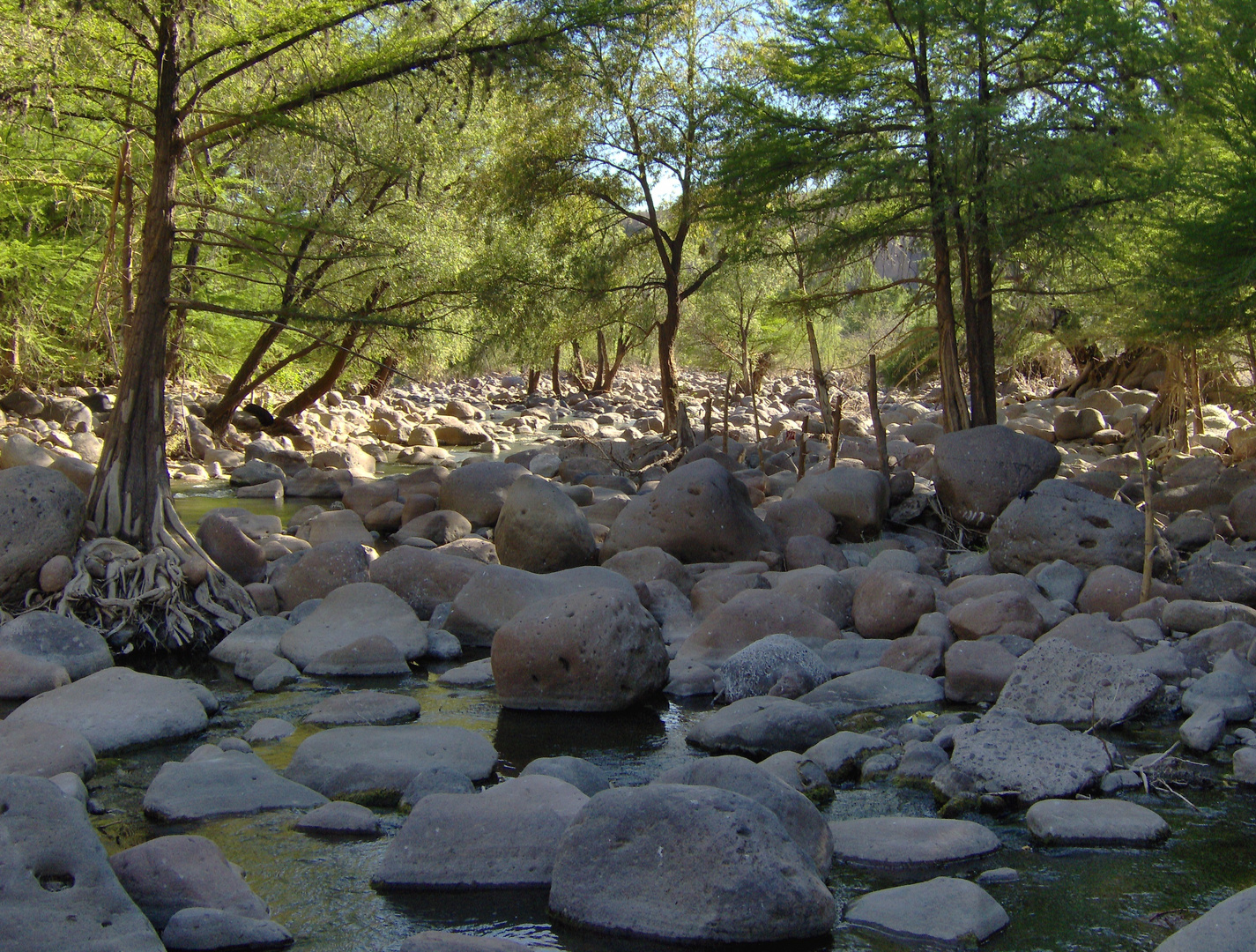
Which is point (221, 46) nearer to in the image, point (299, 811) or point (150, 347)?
point (150, 347)

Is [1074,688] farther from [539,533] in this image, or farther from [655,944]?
[539,533]

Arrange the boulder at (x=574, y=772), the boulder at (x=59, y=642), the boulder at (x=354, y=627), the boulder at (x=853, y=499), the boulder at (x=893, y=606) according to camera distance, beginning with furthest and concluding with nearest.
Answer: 1. the boulder at (x=853, y=499)
2. the boulder at (x=893, y=606)
3. the boulder at (x=354, y=627)
4. the boulder at (x=59, y=642)
5. the boulder at (x=574, y=772)

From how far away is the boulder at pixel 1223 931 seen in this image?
3.34 meters

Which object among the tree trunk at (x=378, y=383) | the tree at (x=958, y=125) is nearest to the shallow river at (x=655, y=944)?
the tree at (x=958, y=125)

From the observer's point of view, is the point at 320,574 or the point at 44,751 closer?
the point at 44,751

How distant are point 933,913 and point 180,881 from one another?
2.75 m

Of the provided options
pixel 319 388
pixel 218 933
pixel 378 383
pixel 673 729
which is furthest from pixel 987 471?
pixel 378 383

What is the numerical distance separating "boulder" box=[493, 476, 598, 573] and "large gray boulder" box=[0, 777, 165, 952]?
6385 mm

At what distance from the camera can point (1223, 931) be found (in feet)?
11.1

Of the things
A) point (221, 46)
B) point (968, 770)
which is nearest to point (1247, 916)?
point (968, 770)

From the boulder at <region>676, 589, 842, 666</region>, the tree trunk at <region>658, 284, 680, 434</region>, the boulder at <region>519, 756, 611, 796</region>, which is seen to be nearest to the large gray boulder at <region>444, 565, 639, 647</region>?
the boulder at <region>676, 589, 842, 666</region>

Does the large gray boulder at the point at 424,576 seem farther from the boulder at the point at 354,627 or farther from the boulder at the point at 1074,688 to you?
the boulder at the point at 1074,688

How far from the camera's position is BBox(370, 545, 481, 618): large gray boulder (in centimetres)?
916

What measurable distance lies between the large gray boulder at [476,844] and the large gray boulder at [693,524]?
19.4 feet
